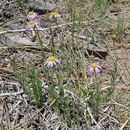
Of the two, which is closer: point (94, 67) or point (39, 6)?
point (94, 67)

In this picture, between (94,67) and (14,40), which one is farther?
(14,40)

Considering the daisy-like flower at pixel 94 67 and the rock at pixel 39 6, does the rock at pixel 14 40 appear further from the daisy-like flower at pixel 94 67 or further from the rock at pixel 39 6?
the daisy-like flower at pixel 94 67

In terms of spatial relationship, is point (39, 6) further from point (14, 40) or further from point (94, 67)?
point (94, 67)

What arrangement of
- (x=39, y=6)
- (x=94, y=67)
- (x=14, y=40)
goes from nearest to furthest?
(x=94, y=67)
(x=14, y=40)
(x=39, y=6)

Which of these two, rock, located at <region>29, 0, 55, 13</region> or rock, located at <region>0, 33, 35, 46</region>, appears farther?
rock, located at <region>29, 0, 55, 13</region>

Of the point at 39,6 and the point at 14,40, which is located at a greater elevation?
the point at 39,6

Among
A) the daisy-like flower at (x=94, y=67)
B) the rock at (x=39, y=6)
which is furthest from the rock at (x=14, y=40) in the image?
the daisy-like flower at (x=94, y=67)

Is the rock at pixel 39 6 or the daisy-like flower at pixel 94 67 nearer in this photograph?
the daisy-like flower at pixel 94 67

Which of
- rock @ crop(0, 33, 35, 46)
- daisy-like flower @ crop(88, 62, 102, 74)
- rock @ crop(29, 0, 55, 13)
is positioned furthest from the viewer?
rock @ crop(29, 0, 55, 13)

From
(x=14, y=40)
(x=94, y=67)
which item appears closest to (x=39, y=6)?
(x=14, y=40)

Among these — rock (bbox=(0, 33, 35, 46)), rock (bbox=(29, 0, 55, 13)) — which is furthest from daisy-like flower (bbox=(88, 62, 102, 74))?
rock (bbox=(29, 0, 55, 13))

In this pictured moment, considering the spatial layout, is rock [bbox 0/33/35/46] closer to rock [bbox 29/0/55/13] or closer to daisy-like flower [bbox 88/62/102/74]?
rock [bbox 29/0/55/13]

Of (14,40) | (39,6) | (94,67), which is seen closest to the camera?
(94,67)

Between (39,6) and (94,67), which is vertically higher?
(39,6)
